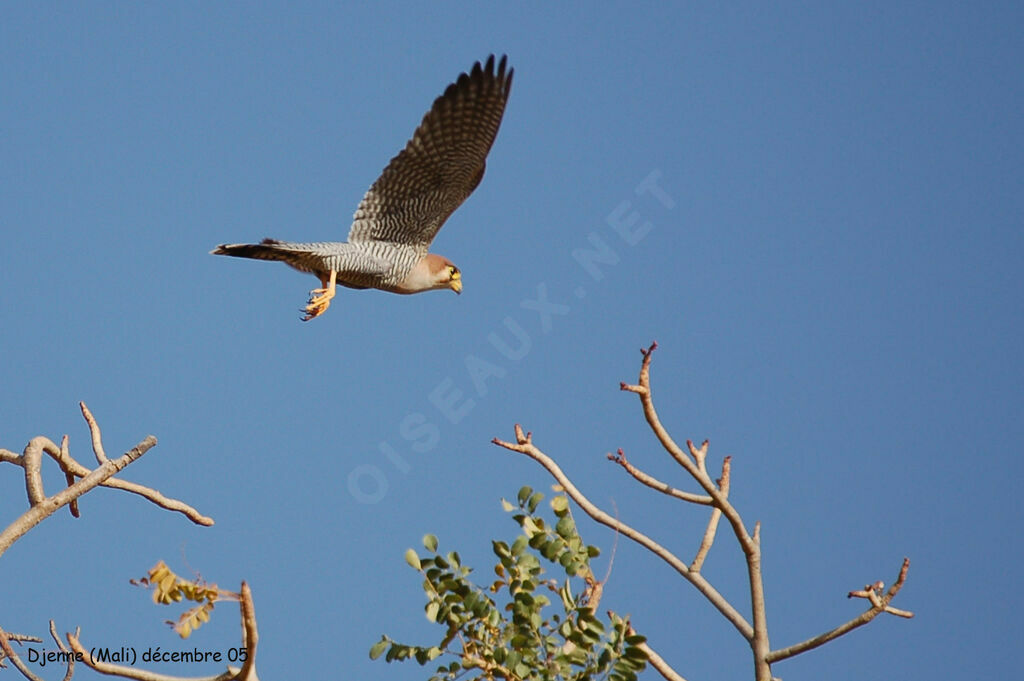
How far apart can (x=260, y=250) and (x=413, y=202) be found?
3.73 ft

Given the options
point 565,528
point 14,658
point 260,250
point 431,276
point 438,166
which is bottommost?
point 14,658

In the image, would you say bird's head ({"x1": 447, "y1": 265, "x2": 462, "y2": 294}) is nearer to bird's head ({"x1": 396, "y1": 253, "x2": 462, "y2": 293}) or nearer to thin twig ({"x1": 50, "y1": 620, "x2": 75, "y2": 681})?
bird's head ({"x1": 396, "y1": 253, "x2": 462, "y2": 293})

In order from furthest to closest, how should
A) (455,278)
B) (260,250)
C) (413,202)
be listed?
(455,278) < (413,202) < (260,250)

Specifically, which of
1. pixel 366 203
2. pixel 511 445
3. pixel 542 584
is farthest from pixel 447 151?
pixel 542 584

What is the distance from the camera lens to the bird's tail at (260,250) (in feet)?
22.3

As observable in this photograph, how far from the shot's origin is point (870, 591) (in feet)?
11.9

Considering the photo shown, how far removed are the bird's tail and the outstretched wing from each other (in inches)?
27.1

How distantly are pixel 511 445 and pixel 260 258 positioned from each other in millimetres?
3669

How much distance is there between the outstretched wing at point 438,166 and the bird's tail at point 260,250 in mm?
687

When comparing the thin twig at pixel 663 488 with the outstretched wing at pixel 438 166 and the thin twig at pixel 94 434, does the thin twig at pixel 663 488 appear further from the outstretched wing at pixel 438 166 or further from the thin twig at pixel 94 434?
the outstretched wing at pixel 438 166

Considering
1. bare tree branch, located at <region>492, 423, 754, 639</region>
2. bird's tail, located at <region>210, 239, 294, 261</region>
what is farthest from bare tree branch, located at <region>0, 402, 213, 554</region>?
bird's tail, located at <region>210, 239, 294, 261</region>

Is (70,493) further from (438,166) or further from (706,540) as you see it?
(438,166)

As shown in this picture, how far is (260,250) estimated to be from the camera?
278 inches

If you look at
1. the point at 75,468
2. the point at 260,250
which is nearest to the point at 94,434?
the point at 75,468
